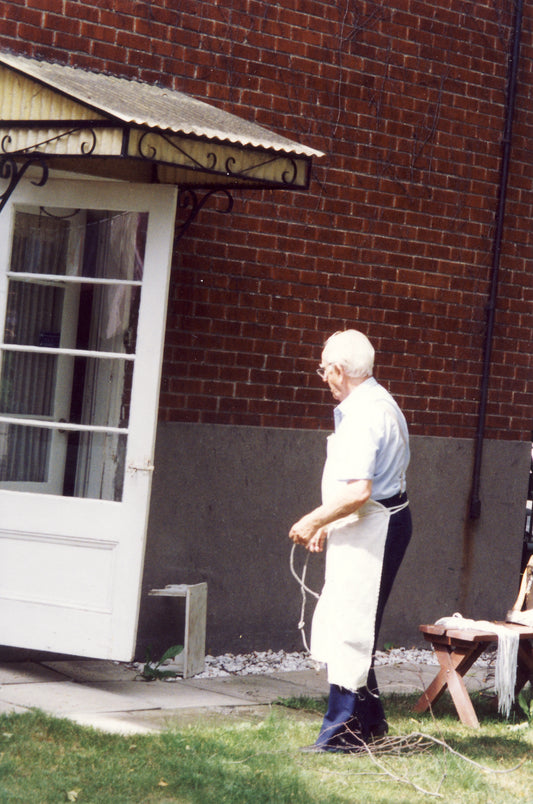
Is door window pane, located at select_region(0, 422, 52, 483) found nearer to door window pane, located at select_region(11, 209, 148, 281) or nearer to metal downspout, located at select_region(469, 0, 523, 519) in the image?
door window pane, located at select_region(11, 209, 148, 281)

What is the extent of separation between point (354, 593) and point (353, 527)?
0.92 ft

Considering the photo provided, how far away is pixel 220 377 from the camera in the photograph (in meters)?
7.16

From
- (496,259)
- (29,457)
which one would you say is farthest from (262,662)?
(496,259)

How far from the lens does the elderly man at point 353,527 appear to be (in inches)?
199

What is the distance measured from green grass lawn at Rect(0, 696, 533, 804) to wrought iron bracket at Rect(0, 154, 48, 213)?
2625 millimetres

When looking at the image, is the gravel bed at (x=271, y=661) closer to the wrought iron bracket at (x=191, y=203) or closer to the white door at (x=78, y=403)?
the white door at (x=78, y=403)

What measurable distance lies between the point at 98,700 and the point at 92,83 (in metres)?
3.11

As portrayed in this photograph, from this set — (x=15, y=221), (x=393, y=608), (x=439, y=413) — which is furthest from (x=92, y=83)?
(x=393, y=608)

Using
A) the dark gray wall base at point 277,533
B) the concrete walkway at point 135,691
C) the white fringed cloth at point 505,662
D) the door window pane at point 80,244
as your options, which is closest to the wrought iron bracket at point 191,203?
the door window pane at point 80,244

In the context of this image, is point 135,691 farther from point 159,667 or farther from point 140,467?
point 140,467

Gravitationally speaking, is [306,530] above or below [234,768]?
above

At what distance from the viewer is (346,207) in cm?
766

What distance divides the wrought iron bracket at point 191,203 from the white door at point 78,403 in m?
0.49

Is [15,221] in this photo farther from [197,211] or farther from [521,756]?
[521,756]
